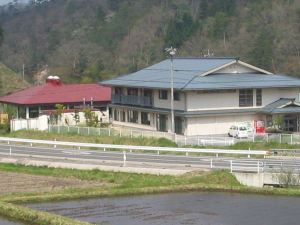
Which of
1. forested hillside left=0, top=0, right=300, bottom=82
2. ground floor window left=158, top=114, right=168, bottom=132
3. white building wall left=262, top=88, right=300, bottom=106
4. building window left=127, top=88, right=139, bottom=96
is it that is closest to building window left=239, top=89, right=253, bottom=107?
white building wall left=262, top=88, right=300, bottom=106

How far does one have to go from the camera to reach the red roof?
5745 cm

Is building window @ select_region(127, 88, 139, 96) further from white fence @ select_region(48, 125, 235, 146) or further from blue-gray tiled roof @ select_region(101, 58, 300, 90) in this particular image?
white fence @ select_region(48, 125, 235, 146)

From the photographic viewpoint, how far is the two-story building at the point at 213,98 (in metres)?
47.2

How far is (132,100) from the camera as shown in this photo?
54.3m

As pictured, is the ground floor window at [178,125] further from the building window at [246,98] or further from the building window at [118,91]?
the building window at [118,91]

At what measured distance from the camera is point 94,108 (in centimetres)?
6006

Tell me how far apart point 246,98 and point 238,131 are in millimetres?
4731

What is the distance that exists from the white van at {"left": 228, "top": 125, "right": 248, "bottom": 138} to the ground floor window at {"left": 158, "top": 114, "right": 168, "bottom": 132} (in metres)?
5.79

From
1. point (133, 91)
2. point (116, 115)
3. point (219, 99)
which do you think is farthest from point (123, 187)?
point (116, 115)

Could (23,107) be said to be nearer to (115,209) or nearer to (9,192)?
(9,192)

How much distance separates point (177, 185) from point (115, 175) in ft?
13.9

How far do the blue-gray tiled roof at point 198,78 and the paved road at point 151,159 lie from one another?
9.54 metres

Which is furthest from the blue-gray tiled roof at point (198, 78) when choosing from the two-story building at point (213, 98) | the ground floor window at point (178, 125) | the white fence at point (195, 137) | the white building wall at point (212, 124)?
the white fence at point (195, 137)

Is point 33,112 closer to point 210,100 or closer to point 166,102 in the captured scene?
point 166,102
